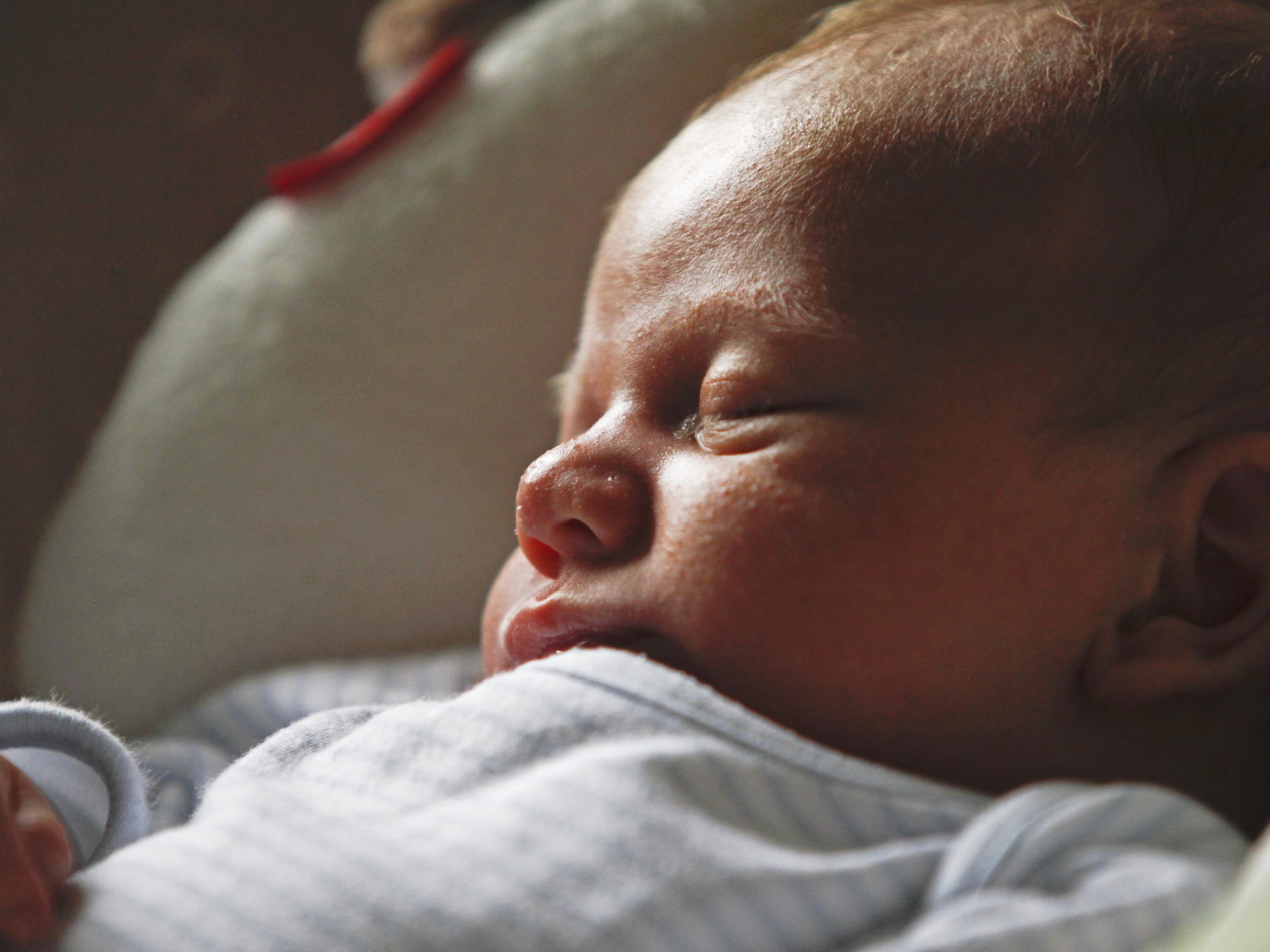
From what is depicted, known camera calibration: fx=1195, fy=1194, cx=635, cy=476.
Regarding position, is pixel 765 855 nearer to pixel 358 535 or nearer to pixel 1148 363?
pixel 1148 363

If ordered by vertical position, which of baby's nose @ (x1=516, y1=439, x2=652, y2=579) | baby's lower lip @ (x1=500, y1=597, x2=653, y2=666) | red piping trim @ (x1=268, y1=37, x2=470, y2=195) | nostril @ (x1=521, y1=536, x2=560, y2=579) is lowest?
baby's lower lip @ (x1=500, y1=597, x2=653, y2=666)

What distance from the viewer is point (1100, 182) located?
559 millimetres

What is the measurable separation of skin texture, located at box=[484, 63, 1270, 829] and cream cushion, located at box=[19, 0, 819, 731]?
16.1 inches

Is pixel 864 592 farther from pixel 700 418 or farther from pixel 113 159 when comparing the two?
pixel 113 159

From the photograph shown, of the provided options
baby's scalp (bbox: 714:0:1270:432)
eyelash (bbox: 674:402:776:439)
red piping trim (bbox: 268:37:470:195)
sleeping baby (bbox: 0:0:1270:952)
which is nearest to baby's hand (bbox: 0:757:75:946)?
sleeping baby (bbox: 0:0:1270:952)

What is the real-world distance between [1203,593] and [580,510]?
292 millimetres

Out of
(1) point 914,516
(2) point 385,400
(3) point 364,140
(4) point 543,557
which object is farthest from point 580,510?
(3) point 364,140

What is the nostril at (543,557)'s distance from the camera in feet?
1.97

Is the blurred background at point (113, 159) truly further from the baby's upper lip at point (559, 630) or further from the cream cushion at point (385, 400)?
the baby's upper lip at point (559, 630)

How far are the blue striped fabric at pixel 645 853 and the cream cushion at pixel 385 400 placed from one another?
48 centimetres

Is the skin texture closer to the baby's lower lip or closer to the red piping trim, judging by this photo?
the baby's lower lip

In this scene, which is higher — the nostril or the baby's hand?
the baby's hand

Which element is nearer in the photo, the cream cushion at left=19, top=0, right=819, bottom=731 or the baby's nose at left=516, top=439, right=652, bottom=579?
the baby's nose at left=516, top=439, right=652, bottom=579

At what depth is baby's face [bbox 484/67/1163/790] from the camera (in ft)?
1.70
